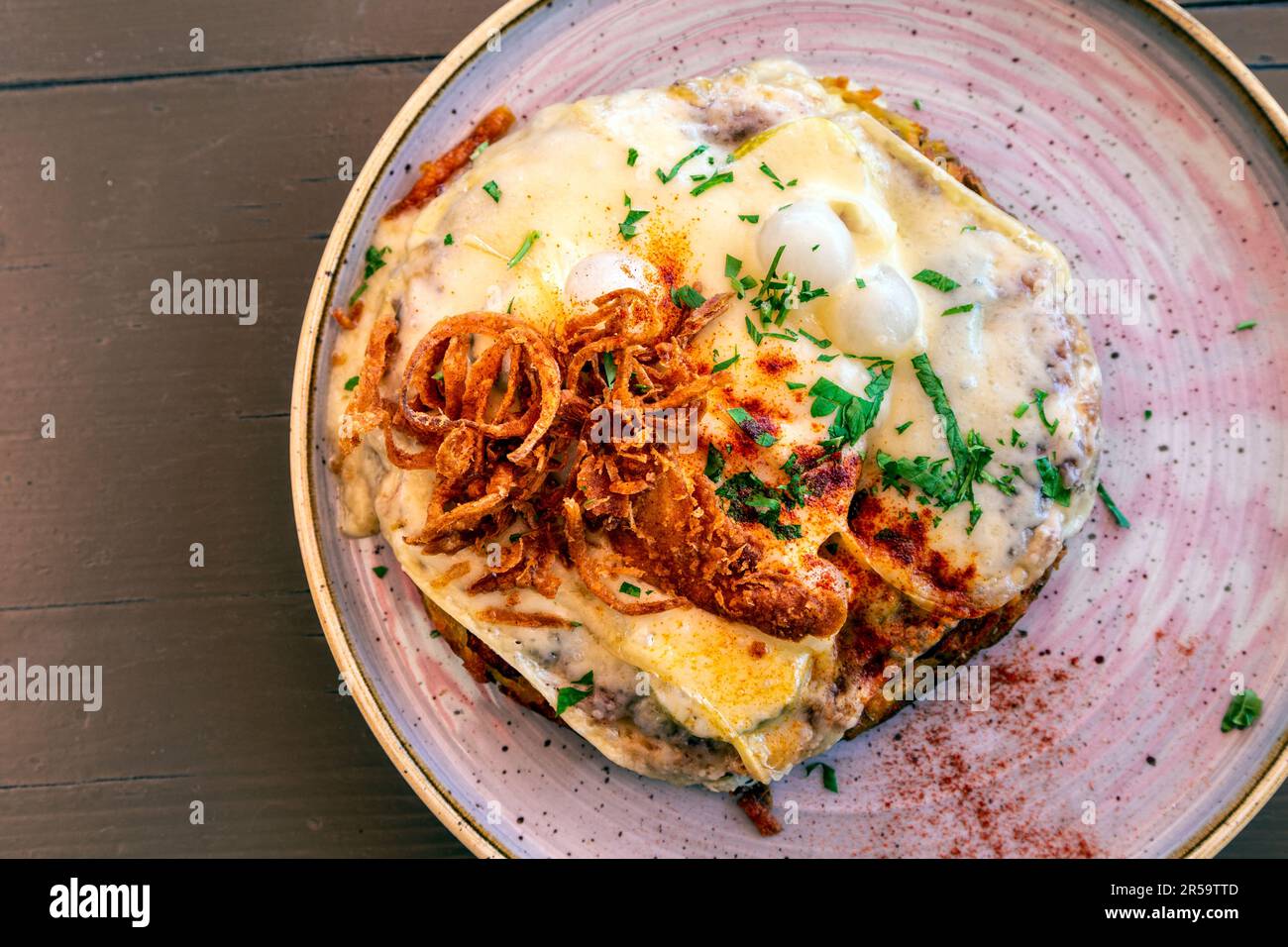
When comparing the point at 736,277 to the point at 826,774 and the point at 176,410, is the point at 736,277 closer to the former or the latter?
the point at 826,774

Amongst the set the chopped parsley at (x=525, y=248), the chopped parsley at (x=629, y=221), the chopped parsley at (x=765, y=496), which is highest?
the chopped parsley at (x=629, y=221)

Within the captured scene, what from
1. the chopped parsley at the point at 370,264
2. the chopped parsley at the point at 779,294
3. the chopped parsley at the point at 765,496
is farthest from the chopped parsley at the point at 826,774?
the chopped parsley at the point at 370,264

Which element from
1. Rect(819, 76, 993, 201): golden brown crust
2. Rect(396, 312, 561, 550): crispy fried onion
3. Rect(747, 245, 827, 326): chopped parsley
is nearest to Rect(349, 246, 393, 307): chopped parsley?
Rect(396, 312, 561, 550): crispy fried onion

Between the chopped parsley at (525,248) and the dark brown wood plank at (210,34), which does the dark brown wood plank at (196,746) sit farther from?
the dark brown wood plank at (210,34)

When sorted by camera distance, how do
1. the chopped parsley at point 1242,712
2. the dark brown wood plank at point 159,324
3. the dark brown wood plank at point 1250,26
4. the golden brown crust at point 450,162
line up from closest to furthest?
the chopped parsley at point 1242,712, the golden brown crust at point 450,162, the dark brown wood plank at point 1250,26, the dark brown wood plank at point 159,324

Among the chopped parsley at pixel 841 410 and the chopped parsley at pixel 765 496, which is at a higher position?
the chopped parsley at pixel 841 410
